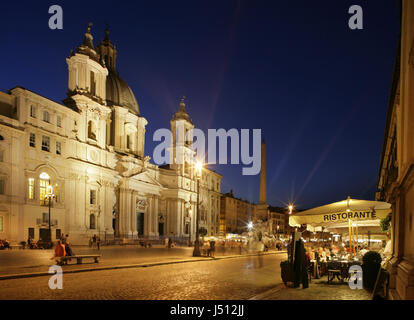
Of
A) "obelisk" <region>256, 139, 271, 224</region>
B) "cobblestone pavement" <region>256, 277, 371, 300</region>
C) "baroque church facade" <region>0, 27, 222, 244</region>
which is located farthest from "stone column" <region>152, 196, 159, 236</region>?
"cobblestone pavement" <region>256, 277, 371, 300</region>

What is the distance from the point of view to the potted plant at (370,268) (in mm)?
11312

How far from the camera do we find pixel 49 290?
11.4 m

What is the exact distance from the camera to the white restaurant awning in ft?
42.9

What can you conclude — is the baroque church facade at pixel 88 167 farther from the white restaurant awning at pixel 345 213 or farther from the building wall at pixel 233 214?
the white restaurant awning at pixel 345 213

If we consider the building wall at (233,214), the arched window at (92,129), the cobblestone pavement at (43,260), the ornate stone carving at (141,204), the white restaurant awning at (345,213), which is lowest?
the building wall at (233,214)

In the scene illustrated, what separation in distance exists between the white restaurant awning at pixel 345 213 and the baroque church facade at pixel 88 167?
32.6m

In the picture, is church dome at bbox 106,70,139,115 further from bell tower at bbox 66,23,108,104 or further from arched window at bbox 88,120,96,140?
arched window at bbox 88,120,96,140

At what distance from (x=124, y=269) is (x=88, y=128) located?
3766 cm

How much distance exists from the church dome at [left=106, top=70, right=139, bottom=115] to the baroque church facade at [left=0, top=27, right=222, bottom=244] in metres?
0.19

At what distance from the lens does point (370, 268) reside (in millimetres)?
11523

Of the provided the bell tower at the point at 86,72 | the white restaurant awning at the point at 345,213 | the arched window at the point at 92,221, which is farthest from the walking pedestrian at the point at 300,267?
the bell tower at the point at 86,72

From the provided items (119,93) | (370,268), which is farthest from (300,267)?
(119,93)
